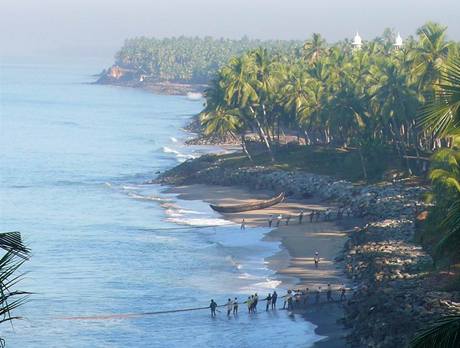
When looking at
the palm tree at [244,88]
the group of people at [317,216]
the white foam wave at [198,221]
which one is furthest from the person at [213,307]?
the palm tree at [244,88]

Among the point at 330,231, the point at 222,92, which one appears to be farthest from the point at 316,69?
the point at 330,231

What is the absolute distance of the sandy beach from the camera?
39.9 metres

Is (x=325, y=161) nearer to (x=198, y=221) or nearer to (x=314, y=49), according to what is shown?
(x=198, y=221)

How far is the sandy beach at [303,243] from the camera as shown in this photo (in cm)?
3991

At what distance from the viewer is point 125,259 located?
181 ft

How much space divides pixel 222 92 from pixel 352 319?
56.3 m

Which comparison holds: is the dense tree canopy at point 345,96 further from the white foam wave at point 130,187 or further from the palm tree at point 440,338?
the palm tree at point 440,338

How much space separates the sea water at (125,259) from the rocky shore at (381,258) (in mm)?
3127

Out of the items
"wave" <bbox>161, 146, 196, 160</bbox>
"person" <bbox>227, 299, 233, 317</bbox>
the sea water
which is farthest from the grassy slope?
"person" <bbox>227, 299, 233, 317</bbox>

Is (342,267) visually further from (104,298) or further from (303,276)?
(104,298)

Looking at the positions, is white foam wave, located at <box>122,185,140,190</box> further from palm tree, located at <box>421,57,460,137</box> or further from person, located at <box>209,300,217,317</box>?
palm tree, located at <box>421,57,460,137</box>

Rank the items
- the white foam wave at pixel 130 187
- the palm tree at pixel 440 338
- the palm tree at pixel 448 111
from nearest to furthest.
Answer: the palm tree at pixel 440 338 → the palm tree at pixel 448 111 → the white foam wave at pixel 130 187

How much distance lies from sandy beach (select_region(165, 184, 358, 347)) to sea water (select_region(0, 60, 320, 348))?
949mm

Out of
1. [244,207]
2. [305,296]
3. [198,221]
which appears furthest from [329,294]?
[244,207]
